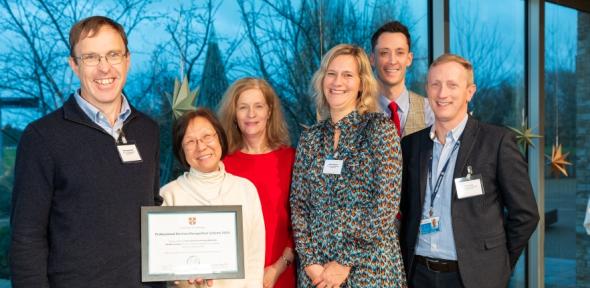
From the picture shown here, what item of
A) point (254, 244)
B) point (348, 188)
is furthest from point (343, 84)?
point (254, 244)

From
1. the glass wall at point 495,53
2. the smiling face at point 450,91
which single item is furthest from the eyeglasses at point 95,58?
the glass wall at point 495,53

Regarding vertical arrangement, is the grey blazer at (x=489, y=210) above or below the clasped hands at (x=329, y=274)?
above

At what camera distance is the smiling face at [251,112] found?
2.95m

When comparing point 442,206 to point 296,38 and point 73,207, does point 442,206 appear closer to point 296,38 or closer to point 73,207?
point 73,207

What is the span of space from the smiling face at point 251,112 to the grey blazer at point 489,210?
814 millimetres

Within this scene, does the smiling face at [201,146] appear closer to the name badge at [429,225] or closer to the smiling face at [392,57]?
the name badge at [429,225]

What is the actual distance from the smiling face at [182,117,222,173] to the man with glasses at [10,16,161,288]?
403 millimetres

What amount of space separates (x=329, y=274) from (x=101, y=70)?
130 cm

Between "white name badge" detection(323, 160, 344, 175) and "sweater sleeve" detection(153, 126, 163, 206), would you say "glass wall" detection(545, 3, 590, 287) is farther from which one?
"sweater sleeve" detection(153, 126, 163, 206)

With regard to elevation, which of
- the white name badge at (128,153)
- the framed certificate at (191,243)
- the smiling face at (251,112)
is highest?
the smiling face at (251,112)

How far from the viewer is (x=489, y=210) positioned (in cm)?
276

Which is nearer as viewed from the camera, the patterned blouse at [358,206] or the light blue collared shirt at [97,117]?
the light blue collared shirt at [97,117]

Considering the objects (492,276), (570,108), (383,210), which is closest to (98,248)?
(383,210)

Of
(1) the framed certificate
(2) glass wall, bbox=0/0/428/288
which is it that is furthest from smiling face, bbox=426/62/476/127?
(2) glass wall, bbox=0/0/428/288
